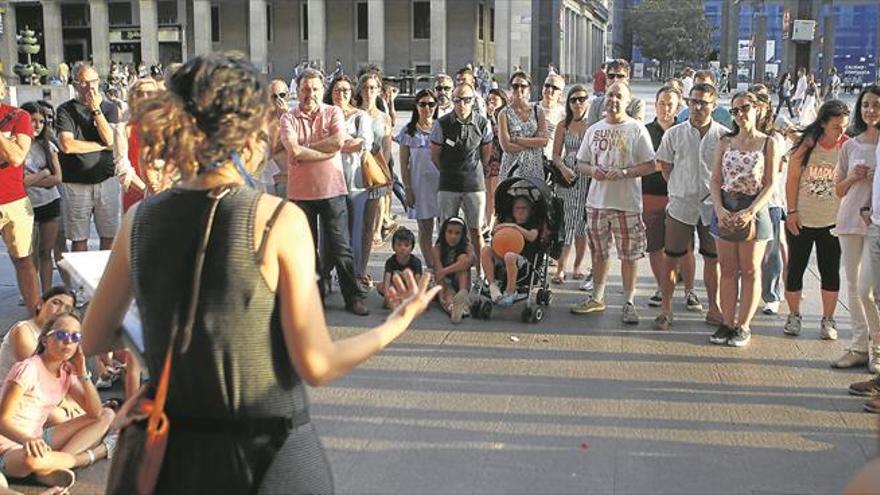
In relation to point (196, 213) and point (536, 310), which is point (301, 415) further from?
point (536, 310)

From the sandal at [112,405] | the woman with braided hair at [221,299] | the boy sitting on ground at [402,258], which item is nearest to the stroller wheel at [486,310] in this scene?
the boy sitting on ground at [402,258]

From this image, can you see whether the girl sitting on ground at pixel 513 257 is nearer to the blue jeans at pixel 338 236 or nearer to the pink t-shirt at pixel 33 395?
the blue jeans at pixel 338 236

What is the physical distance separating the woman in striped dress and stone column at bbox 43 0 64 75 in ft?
250

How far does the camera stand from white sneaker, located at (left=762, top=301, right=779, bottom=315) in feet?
28.7

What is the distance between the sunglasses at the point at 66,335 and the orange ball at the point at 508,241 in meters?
4.48

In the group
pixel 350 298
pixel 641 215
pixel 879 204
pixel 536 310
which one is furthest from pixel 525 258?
pixel 879 204

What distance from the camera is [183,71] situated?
96.0 inches

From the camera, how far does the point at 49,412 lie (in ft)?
16.9

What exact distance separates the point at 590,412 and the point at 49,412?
3223mm

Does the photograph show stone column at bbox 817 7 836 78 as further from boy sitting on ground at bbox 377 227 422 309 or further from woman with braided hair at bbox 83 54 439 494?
woman with braided hair at bbox 83 54 439 494

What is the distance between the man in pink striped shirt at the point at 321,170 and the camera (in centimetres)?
847

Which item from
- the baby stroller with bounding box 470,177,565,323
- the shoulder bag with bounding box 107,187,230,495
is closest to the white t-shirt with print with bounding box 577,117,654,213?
the baby stroller with bounding box 470,177,565,323

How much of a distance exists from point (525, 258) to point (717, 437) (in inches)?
134

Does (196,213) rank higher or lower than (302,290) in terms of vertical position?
higher
